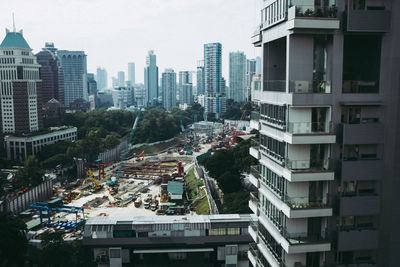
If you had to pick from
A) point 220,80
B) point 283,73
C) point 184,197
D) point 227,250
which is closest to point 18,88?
point 184,197

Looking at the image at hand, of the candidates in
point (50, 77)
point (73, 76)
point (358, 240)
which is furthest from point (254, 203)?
point (73, 76)

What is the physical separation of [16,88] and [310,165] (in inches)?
3534

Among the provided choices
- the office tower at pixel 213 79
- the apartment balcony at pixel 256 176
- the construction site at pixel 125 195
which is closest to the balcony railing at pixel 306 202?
the apartment balcony at pixel 256 176

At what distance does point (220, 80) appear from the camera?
169500 millimetres

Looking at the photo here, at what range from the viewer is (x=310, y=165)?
1201cm

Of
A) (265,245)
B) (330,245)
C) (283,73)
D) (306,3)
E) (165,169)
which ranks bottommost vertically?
(165,169)

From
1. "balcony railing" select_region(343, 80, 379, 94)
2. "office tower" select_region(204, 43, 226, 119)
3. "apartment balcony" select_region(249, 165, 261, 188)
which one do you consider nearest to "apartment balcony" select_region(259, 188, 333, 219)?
"apartment balcony" select_region(249, 165, 261, 188)

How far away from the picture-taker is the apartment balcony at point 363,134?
11.4 meters

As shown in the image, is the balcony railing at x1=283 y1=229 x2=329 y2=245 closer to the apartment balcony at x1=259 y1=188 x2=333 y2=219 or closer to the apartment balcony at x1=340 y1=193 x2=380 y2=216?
the apartment balcony at x1=259 y1=188 x2=333 y2=219

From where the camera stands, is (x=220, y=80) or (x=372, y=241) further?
(x=220, y=80)

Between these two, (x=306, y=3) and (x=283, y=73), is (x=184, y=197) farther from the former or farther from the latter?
(x=306, y=3)

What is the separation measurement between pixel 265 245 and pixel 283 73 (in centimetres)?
737

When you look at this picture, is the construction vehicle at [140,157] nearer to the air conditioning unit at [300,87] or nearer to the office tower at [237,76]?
the air conditioning unit at [300,87]

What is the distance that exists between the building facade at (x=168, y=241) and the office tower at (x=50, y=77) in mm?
106153
